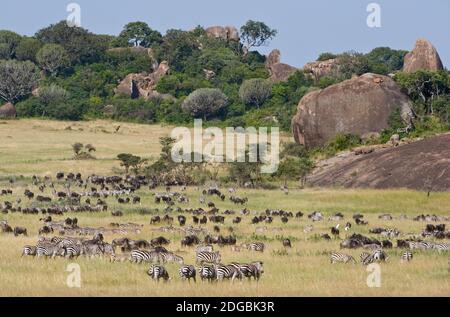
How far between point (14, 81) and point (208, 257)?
3905 inches

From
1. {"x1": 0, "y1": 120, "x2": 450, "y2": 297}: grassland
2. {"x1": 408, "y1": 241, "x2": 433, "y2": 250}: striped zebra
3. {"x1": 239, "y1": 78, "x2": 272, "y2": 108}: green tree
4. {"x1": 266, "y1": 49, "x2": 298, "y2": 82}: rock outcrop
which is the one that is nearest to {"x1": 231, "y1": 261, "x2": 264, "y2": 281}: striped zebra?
{"x1": 0, "y1": 120, "x2": 450, "y2": 297}: grassland

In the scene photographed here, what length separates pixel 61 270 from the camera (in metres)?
24.7

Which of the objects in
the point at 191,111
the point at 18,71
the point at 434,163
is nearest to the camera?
the point at 434,163

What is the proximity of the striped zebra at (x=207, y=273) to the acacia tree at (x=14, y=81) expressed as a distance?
331 feet

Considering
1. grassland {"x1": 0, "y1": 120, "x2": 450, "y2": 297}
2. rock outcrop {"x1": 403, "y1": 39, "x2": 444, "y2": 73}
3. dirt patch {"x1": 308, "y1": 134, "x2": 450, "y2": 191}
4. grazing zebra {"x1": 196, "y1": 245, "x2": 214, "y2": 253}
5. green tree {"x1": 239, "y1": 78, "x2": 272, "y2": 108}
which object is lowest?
grassland {"x1": 0, "y1": 120, "x2": 450, "y2": 297}

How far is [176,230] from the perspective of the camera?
34.2 metres

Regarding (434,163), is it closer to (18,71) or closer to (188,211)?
(188,211)

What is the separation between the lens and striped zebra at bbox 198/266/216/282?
23.1m

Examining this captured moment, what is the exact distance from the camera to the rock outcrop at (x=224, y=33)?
163500 mm

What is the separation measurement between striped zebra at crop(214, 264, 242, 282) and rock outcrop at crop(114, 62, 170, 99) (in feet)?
334

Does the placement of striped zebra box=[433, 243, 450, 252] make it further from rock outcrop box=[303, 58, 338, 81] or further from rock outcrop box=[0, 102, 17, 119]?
rock outcrop box=[303, 58, 338, 81]

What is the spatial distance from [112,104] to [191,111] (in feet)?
36.5

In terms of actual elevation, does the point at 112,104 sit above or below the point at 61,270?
above
